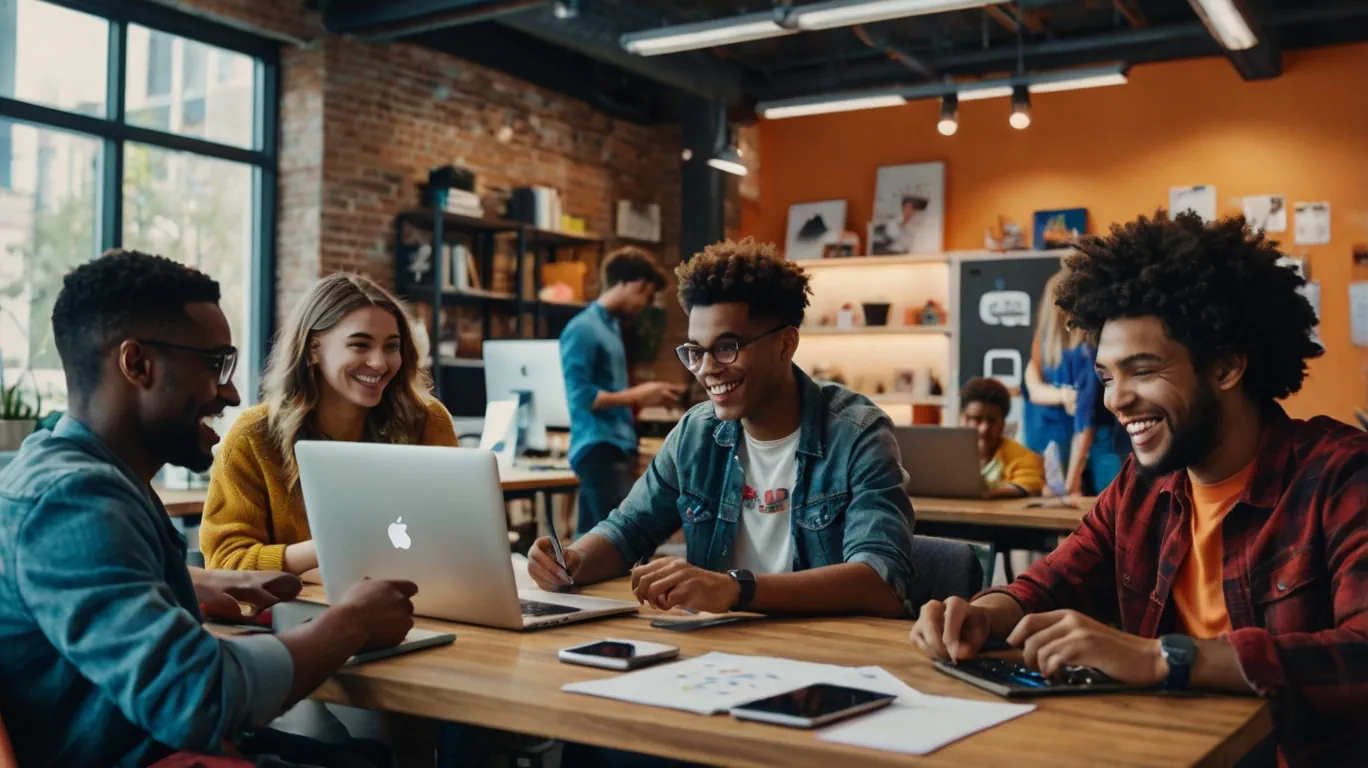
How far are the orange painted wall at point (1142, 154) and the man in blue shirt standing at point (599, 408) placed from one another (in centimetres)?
356

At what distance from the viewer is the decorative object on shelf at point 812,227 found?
9500mm

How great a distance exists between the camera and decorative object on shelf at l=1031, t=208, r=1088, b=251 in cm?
847

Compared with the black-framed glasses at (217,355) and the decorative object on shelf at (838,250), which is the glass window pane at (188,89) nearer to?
the decorative object on shelf at (838,250)

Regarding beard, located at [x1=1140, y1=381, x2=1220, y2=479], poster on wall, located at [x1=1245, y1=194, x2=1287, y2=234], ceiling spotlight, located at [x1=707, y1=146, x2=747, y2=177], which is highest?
ceiling spotlight, located at [x1=707, y1=146, x2=747, y2=177]

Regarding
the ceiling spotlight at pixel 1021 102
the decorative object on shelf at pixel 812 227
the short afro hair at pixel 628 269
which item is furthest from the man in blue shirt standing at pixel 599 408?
the decorative object on shelf at pixel 812 227

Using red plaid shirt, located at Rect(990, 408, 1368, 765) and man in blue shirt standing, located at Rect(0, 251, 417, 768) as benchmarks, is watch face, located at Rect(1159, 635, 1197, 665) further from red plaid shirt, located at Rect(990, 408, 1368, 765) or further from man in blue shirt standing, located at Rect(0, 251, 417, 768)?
man in blue shirt standing, located at Rect(0, 251, 417, 768)

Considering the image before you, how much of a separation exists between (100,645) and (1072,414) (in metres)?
5.14

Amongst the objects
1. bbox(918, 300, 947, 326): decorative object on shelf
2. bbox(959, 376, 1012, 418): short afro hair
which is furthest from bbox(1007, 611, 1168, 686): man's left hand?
bbox(918, 300, 947, 326): decorative object on shelf

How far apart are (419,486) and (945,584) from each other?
106cm

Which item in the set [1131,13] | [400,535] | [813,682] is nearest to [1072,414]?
[1131,13]

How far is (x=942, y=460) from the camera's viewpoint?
443cm

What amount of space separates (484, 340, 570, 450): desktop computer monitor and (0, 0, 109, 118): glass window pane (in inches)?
102

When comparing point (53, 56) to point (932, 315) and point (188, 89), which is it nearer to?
point (188, 89)

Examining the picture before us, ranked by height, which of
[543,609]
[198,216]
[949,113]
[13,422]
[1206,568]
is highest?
[949,113]
